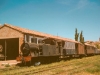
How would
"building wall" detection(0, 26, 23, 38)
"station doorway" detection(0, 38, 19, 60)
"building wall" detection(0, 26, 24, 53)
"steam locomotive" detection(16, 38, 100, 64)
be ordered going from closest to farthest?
1. "steam locomotive" detection(16, 38, 100, 64)
2. "building wall" detection(0, 26, 24, 53)
3. "building wall" detection(0, 26, 23, 38)
4. "station doorway" detection(0, 38, 19, 60)

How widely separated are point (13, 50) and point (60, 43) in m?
10.5

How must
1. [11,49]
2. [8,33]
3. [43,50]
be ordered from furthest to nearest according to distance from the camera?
[11,49] < [8,33] < [43,50]

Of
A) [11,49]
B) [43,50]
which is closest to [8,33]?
[11,49]

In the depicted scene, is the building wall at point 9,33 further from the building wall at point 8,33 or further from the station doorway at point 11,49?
the station doorway at point 11,49

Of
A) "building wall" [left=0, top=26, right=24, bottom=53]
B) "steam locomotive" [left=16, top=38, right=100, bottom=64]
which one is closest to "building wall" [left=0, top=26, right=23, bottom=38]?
"building wall" [left=0, top=26, right=24, bottom=53]

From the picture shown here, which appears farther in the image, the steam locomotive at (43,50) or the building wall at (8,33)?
the building wall at (8,33)

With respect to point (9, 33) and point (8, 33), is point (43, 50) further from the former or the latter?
point (8, 33)

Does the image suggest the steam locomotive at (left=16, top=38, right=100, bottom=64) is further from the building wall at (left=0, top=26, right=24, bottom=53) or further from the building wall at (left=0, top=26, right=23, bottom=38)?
the building wall at (left=0, top=26, right=23, bottom=38)

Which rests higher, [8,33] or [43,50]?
[8,33]

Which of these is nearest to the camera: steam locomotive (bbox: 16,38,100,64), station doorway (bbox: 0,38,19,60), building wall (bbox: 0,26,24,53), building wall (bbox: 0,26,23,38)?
steam locomotive (bbox: 16,38,100,64)

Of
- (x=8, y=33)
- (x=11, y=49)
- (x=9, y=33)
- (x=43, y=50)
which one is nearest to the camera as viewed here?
(x=43, y=50)

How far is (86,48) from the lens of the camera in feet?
113

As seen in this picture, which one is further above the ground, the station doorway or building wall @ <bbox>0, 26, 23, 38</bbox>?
building wall @ <bbox>0, 26, 23, 38</bbox>

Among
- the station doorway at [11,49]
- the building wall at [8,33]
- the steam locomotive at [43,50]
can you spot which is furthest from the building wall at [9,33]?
the steam locomotive at [43,50]
